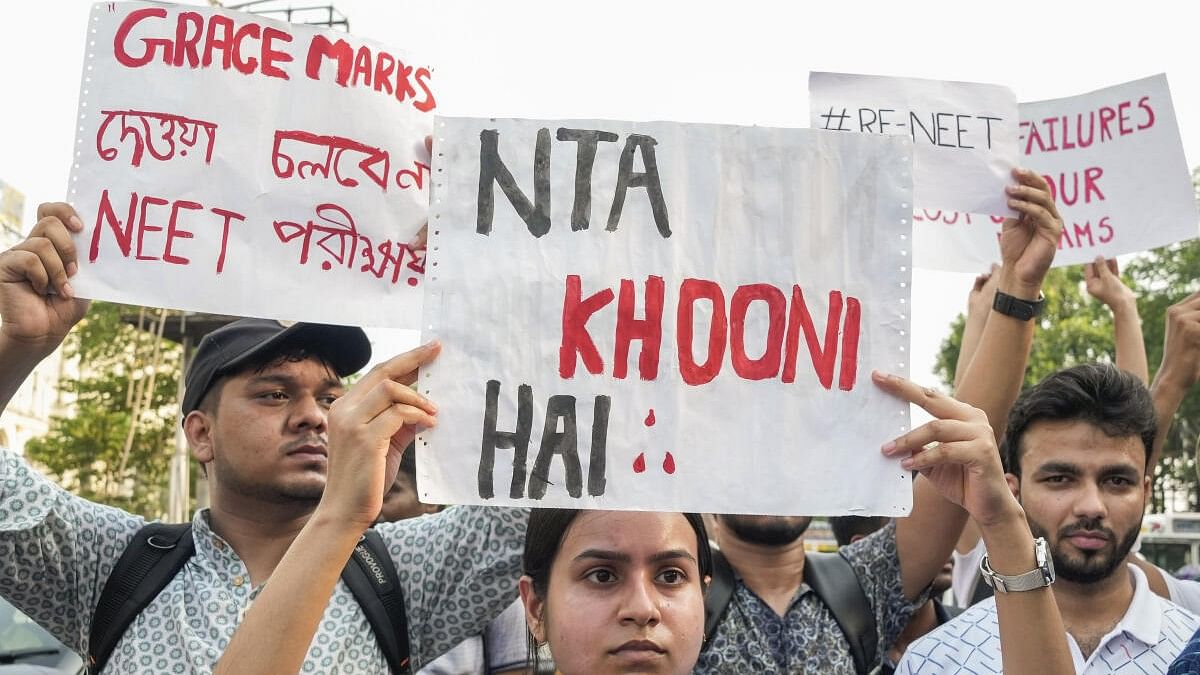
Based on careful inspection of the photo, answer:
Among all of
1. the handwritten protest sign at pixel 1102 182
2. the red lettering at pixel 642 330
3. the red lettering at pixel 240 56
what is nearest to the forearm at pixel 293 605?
the red lettering at pixel 642 330

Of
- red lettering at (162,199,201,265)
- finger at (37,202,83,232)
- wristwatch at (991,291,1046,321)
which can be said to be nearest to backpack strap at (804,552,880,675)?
wristwatch at (991,291,1046,321)

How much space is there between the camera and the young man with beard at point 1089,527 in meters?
2.79

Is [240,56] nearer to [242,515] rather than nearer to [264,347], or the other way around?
[264,347]

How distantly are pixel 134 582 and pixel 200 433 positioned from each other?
23.1 inches

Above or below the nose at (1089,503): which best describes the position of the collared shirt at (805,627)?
below

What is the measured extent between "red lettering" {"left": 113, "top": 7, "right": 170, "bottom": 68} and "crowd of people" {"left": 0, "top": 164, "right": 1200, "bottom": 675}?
0.42 meters

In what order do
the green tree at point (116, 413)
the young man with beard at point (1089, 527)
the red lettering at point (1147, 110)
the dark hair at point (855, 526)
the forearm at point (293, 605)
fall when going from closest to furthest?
the forearm at point (293, 605)
the young man with beard at point (1089, 527)
the red lettering at point (1147, 110)
the dark hair at point (855, 526)
the green tree at point (116, 413)

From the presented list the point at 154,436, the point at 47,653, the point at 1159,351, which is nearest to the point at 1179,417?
the point at 1159,351

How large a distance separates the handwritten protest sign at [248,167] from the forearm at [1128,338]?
2596 mm

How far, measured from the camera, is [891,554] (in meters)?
3.17

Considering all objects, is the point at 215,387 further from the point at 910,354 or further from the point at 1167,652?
the point at 1167,652

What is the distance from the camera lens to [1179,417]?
39500mm

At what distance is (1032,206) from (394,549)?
1.95 meters

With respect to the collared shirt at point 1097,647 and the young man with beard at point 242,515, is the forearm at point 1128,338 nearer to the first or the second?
the collared shirt at point 1097,647
